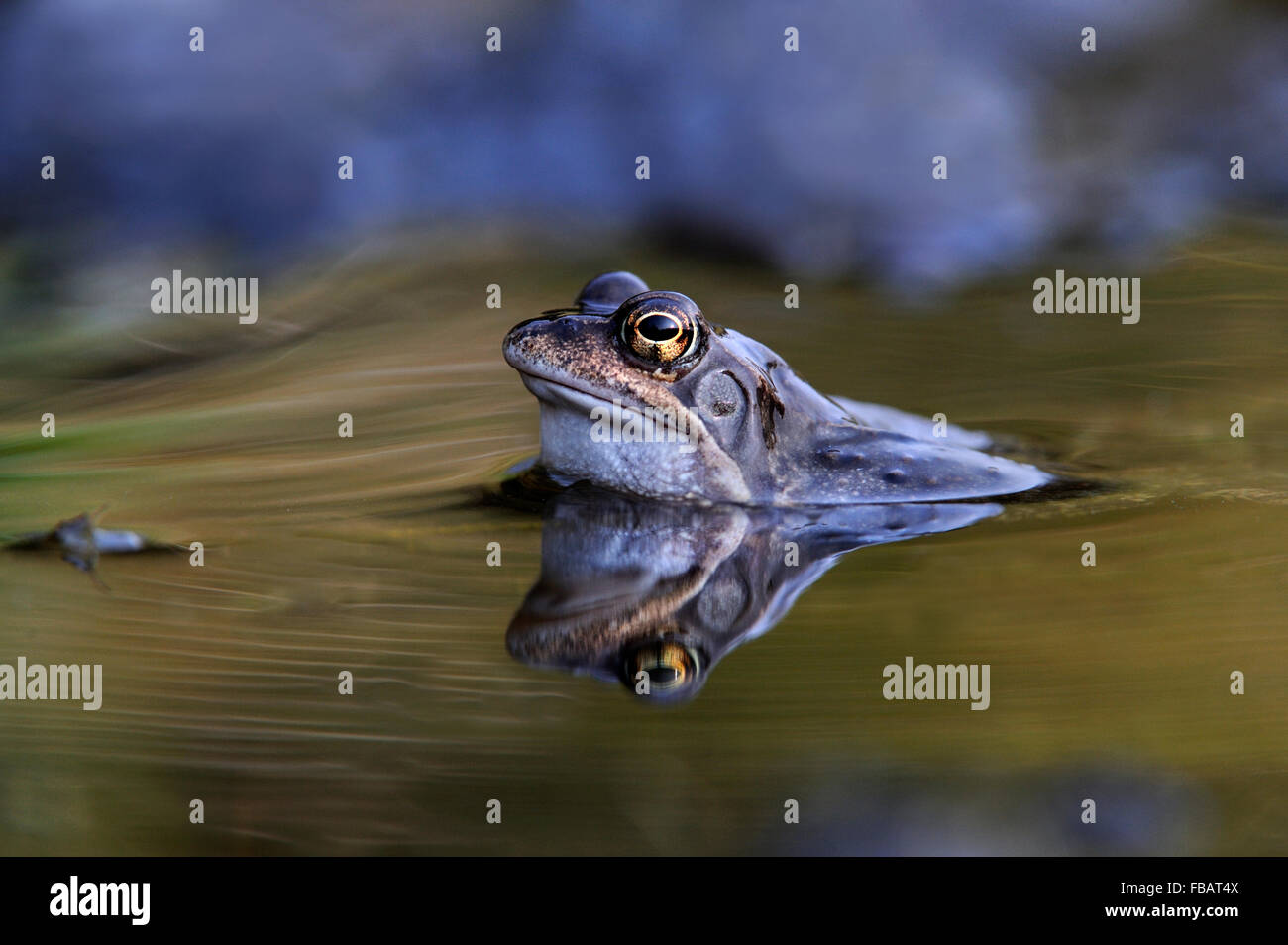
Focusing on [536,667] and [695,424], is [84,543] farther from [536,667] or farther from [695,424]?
[695,424]

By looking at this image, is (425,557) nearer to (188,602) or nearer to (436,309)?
(188,602)

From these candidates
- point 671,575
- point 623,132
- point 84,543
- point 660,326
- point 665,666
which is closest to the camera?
point 665,666

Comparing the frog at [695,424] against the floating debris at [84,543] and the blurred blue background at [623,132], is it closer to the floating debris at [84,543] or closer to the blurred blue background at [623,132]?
the floating debris at [84,543]

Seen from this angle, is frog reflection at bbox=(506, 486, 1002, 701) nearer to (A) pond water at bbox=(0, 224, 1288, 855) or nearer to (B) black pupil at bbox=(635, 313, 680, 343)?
(A) pond water at bbox=(0, 224, 1288, 855)

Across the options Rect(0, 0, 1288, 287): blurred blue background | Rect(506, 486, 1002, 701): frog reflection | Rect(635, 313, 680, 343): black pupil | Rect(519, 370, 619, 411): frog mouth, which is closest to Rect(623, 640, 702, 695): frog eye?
Rect(506, 486, 1002, 701): frog reflection

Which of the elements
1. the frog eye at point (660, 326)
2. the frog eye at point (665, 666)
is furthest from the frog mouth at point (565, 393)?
the frog eye at point (665, 666)

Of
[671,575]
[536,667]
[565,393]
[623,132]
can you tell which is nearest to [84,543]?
[565,393]
